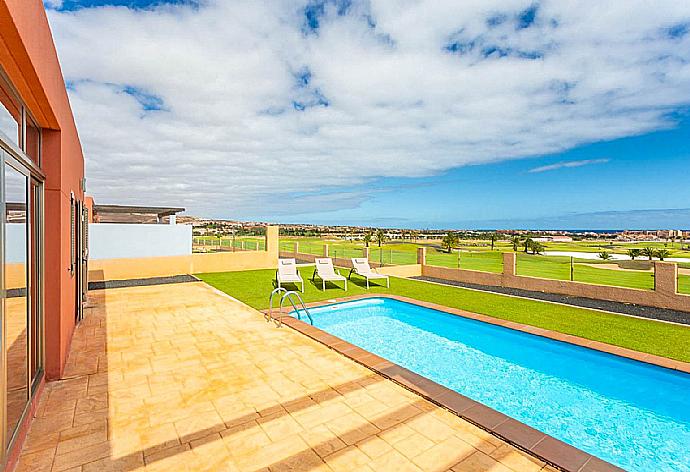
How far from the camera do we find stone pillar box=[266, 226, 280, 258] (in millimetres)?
16281

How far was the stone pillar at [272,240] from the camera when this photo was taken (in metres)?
16.3

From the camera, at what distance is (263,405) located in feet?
11.8

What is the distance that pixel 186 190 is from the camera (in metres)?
40.7

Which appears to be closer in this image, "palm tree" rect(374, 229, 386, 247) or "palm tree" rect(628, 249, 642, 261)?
"palm tree" rect(628, 249, 642, 261)

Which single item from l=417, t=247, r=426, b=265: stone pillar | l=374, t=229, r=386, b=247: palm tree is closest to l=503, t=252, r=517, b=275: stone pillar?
l=417, t=247, r=426, b=265: stone pillar

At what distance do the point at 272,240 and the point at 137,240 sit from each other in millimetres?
5427

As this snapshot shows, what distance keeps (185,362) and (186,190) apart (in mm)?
39994

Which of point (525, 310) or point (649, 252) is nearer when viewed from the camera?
point (525, 310)

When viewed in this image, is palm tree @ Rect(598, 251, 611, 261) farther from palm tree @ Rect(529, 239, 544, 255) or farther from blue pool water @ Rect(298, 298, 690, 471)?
blue pool water @ Rect(298, 298, 690, 471)

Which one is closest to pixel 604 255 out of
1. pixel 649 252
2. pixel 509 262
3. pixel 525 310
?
pixel 649 252

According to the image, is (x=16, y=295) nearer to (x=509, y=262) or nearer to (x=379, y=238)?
(x=509, y=262)

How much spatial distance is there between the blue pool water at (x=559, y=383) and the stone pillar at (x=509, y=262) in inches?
220

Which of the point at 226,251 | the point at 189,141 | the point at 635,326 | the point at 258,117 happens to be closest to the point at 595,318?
the point at 635,326

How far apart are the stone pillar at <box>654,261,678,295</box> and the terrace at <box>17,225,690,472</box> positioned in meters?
2.37
